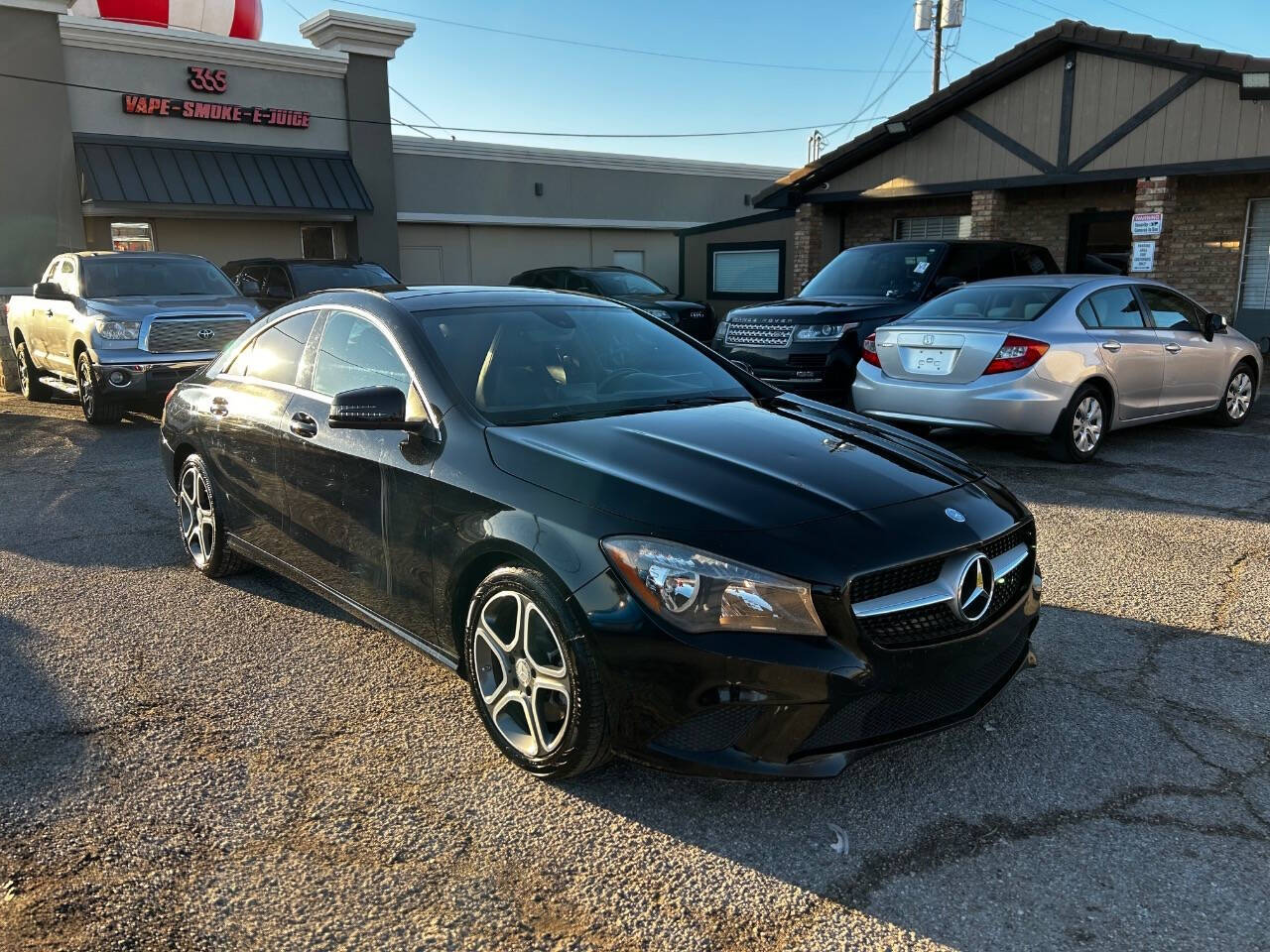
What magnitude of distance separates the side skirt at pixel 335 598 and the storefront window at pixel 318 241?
62.1 ft

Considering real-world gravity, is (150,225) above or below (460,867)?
above

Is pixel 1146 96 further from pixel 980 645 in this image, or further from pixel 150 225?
pixel 150 225

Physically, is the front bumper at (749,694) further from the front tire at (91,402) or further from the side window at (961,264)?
the front tire at (91,402)

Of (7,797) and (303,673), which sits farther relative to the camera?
(303,673)

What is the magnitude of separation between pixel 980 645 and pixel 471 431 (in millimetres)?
1828

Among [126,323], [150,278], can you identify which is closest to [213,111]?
[150,278]

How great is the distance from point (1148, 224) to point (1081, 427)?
748 centimetres

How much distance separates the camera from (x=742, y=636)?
2.80 metres

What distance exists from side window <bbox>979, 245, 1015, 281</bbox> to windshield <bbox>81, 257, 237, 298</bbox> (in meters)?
8.60

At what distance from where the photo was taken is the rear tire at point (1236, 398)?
31.6 feet

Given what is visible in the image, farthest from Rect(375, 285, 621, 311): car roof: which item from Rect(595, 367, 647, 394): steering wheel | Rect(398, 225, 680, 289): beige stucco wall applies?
Rect(398, 225, 680, 289): beige stucco wall

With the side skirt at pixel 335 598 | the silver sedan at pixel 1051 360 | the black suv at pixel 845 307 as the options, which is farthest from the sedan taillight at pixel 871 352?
the side skirt at pixel 335 598

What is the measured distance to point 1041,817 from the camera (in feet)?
9.90

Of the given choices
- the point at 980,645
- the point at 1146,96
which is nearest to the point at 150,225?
the point at 1146,96
